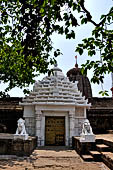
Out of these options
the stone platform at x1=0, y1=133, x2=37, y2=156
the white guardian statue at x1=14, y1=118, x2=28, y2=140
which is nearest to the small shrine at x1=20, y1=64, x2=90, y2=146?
the white guardian statue at x1=14, y1=118, x2=28, y2=140

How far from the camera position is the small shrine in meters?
10.1

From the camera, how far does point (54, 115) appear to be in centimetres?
1032

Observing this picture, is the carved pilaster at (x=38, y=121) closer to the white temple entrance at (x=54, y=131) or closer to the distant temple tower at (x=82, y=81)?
the white temple entrance at (x=54, y=131)

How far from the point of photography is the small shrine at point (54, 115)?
10086 mm

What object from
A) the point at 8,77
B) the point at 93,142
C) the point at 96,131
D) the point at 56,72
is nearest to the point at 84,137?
the point at 93,142

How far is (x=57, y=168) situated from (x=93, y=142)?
8.51ft

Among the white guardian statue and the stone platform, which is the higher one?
the white guardian statue

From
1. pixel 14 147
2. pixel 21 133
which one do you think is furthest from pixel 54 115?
pixel 14 147

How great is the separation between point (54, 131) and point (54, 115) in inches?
38.6

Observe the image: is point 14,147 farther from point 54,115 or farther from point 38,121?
point 54,115

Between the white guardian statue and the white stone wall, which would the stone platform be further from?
the white stone wall

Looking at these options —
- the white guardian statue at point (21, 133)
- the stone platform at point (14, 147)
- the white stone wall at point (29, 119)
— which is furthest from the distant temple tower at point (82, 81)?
the stone platform at point (14, 147)

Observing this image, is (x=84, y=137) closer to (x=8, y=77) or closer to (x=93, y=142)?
(x=93, y=142)

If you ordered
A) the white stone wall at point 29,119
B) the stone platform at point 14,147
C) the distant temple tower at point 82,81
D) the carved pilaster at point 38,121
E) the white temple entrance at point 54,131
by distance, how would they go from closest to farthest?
the stone platform at point 14,147 < the carved pilaster at point 38,121 < the white temple entrance at point 54,131 < the white stone wall at point 29,119 < the distant temple tower at point 82,81
